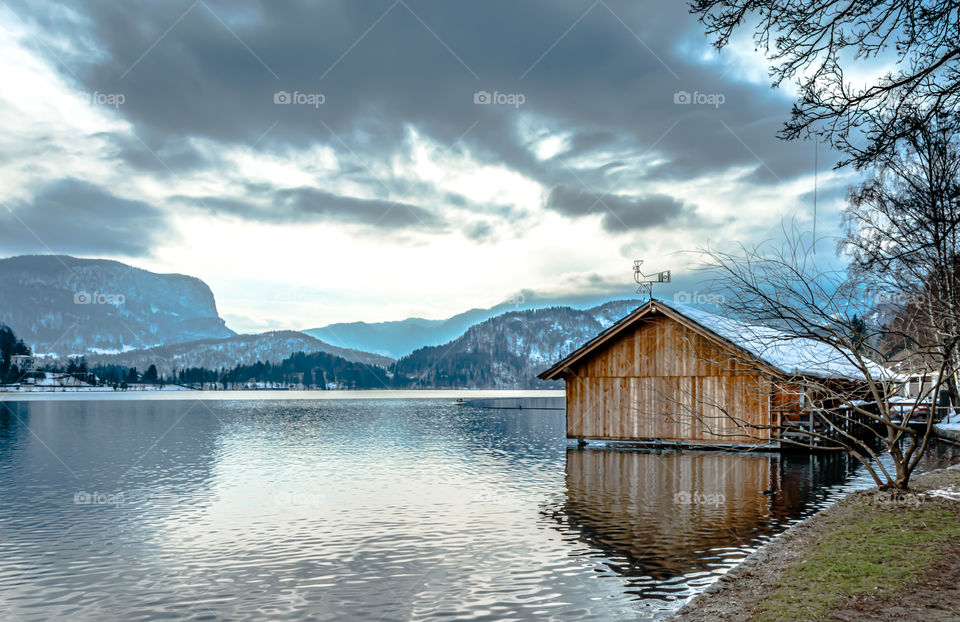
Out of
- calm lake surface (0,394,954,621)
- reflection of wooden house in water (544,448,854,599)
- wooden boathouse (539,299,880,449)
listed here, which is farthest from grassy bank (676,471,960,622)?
wooden boathouse (539,299,880,449)

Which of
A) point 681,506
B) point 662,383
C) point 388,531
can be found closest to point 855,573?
point 681,506

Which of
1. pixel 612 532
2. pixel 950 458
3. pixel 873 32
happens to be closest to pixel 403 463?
pixel 612 532

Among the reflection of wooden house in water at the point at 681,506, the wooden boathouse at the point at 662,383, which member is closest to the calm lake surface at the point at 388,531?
the reflection of wooden house in water at the point at 681,506

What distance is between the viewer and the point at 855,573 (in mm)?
9734

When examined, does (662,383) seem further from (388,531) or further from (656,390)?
(388,531)

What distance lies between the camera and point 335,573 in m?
12.8

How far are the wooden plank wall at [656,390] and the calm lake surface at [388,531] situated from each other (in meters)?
1.88

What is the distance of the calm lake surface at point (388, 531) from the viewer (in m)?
11.1

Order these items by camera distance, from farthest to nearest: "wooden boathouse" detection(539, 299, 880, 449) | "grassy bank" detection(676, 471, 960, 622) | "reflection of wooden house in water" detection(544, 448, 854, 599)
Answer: "wooden boathouse" detection(539, 299, 880, 449) < "reflection of wooden house in water" detection(544, 448, 854, 599) < "grassy bank" detection(676, 471, 960, 622)

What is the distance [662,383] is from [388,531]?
69.5 ft

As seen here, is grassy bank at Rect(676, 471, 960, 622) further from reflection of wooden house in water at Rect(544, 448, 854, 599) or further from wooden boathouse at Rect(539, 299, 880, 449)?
wooden boathouse at Rect(539, 299, 880, 449)

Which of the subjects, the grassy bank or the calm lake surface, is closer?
the grassy bank

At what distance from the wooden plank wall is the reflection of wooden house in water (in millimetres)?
1999

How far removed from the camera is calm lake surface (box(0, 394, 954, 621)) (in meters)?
11.1
